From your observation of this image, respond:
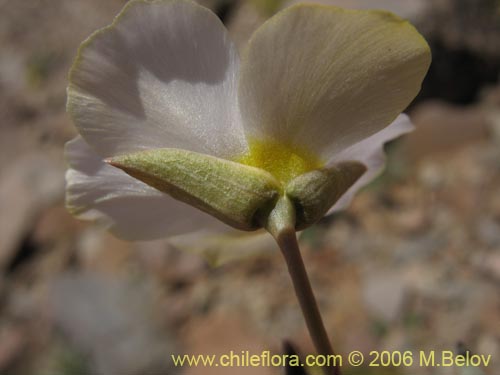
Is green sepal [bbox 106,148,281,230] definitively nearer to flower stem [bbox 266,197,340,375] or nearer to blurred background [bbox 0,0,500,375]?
flower stem [bbox 266,197,340,375]

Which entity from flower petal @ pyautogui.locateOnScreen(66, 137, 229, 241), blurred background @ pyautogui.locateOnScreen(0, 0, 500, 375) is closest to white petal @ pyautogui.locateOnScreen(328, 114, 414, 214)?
flower petal @ pyautogui.locateOnScreen(66, 137, 229, 241)

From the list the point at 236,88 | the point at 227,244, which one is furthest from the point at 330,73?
the point at 227,244

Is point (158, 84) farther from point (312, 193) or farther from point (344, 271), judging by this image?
point (344, 271)

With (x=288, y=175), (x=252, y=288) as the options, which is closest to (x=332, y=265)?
(x=252, y=288)

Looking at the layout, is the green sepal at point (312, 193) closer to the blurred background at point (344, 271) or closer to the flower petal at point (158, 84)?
the flower petal at point (158, 84)

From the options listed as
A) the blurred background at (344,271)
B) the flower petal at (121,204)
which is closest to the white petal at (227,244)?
the flower petal at (121,204)

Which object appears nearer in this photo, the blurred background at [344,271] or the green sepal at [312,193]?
the green sepal at [312,193]
